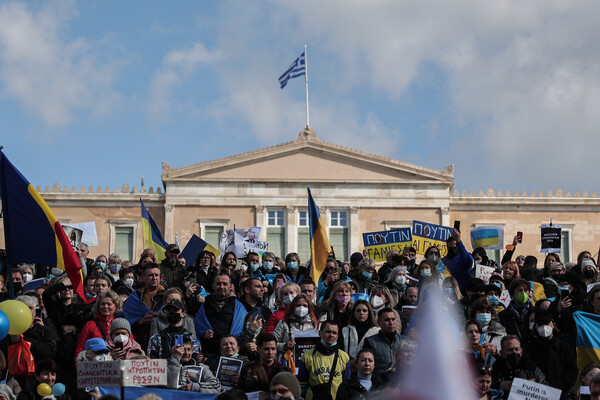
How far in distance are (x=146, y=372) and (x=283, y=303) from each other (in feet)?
11.6

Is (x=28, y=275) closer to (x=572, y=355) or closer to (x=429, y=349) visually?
(x=572, y=355)

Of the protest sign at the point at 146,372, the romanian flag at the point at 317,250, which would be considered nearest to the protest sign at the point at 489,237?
the romanian flag at the point at 317,250

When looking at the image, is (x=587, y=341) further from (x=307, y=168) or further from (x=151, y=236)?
(x=307, y=168)

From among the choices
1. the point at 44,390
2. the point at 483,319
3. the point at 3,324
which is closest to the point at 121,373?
the point at 3,324

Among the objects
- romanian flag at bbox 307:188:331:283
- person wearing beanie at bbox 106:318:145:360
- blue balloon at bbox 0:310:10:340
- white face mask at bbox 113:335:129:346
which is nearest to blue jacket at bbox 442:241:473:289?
romanian flag at bbox 307:188:331:283

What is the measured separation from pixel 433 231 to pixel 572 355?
10.8 metres

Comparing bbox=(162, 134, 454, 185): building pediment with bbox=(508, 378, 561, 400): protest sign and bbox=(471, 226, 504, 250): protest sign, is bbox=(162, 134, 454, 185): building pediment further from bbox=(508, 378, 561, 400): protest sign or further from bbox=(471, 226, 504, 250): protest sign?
bbox=(508, 378, 561, 400): protest sign

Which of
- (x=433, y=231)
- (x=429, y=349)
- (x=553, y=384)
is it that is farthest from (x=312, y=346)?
(x=433, y=231)

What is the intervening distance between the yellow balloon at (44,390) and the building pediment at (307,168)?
3781 centimetres

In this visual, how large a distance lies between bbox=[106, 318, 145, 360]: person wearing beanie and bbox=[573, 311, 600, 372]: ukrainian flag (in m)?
4.91

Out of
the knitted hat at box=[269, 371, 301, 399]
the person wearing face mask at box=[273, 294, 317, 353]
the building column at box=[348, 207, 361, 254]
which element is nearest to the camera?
the knitted hat at box=[269, 371, 301, 399]

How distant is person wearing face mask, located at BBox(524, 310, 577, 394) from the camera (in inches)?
412

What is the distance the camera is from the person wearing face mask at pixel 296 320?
1070 cm

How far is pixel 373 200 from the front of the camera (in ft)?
158
